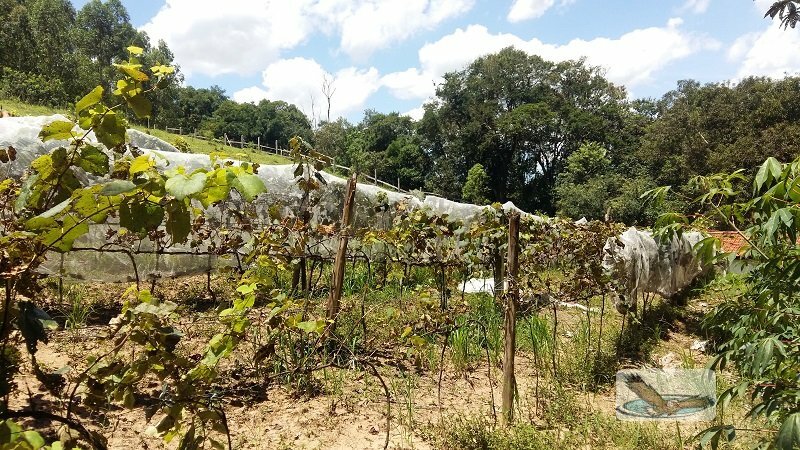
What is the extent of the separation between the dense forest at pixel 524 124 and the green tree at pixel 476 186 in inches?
3.3

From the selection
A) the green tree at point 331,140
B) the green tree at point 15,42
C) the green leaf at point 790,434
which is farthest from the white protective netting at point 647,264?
the green tree at point 331,140

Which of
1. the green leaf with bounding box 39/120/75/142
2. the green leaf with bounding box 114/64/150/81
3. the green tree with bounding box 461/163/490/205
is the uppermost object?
the green tree with bounding box 461/163/490/205

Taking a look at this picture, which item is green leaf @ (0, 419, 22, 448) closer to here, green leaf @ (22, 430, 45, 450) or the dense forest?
green leaf @ (22, 430, 45, 450)

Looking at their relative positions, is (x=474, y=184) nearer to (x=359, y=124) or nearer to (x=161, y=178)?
(x=359, y=124)

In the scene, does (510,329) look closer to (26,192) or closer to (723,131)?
(26,192)

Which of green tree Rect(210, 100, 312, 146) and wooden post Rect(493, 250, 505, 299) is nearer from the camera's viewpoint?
wooden post Rect(493, 250, 505, 299)

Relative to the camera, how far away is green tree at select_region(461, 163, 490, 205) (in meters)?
29.5

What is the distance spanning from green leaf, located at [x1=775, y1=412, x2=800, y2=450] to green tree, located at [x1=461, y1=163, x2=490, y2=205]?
28182 mm

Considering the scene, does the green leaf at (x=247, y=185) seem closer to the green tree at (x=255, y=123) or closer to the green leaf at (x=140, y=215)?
the green leaf at (x=140, y=215)

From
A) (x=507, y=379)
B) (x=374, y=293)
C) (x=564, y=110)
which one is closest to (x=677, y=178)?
(x=564, y=110)

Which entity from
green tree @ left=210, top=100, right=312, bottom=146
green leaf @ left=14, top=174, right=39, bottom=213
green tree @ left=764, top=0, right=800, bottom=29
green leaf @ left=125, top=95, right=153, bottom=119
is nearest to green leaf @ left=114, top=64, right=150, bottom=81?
green leaf @ left=125, top=95, right=153, bottom=119

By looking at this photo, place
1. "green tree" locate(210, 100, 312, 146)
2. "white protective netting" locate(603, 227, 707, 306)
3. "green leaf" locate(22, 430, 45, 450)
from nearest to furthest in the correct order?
"green leaf" locate(22, 430, 45, 450) → "white protective netting" locate(603, 227, 707, 306) → "green tree" locate(210, 100, 312, 146)

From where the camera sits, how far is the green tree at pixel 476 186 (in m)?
29.5

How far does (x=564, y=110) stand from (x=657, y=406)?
29.2 metres
